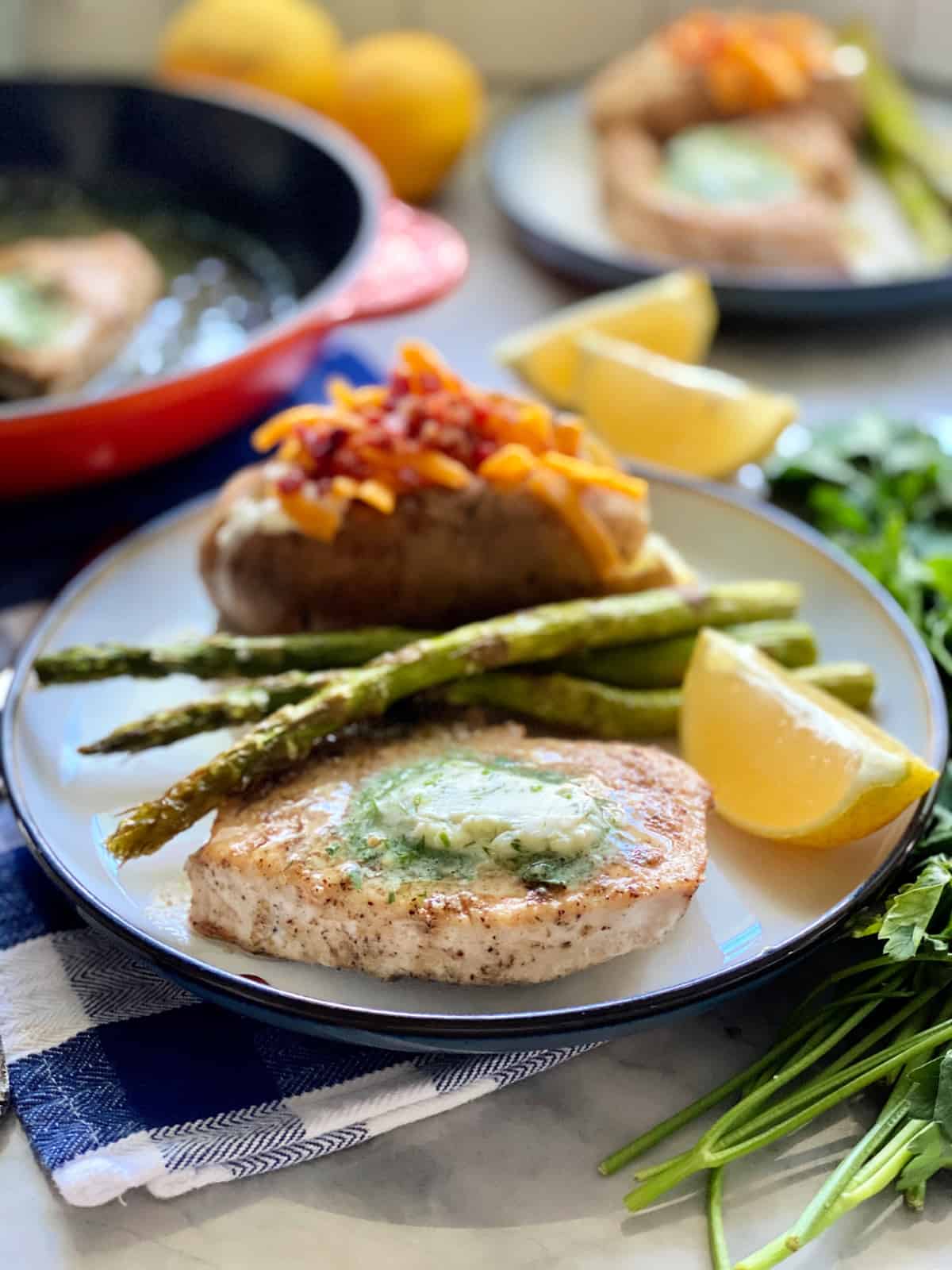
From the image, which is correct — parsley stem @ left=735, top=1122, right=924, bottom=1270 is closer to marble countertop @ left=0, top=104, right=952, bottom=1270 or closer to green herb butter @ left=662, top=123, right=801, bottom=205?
marble countertop @ left=0, top=104, right=952, bottom=1270

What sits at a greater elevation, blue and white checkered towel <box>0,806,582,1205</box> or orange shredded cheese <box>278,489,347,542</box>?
orange shredded cheese <box>278,489,347,542</box>

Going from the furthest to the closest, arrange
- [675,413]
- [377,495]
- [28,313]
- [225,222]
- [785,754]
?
1. [225,222]
2. [28,313]
3. [675,413]
4. [377,495]
5. [785,754]

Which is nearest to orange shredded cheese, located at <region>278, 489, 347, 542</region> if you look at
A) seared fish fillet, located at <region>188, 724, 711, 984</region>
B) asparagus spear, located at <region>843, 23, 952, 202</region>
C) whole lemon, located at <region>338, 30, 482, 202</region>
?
seared fish fillet, located at <region>188, 724, 711, 984</region>

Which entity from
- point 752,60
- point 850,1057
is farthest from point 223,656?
point 752,60

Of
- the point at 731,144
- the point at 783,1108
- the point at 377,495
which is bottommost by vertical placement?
the point at 783,1108

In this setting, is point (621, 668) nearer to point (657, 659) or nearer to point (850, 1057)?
point (657, 659)

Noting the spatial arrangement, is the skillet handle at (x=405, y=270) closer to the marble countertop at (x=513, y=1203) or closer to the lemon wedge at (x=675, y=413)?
the lemon wedge at (x=675, y=413)

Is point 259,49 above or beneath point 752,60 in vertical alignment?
beneath
